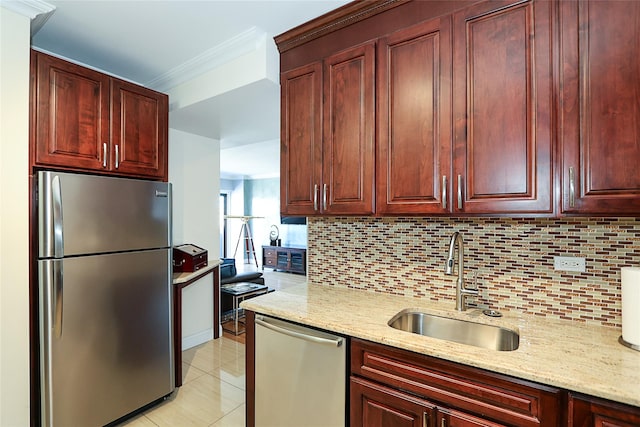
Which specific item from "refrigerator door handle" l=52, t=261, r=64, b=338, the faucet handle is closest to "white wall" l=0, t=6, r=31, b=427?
"refrigerator door handle" l=52, t=261, r=64, b=338

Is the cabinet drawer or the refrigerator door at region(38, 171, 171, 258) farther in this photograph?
the refrigerator door at region(38, 171, 171, 258)

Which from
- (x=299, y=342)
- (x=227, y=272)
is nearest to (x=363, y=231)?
(x=299, y=342)

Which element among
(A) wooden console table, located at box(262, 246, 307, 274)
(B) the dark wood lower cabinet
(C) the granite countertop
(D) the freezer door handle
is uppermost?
(D) the freezer door handle

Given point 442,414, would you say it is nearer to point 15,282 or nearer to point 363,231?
point 363,231

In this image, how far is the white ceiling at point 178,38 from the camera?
1894 millimetres

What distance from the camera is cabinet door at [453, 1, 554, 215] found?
52.8 inches

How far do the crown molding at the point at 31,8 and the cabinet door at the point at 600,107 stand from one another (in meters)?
2.56

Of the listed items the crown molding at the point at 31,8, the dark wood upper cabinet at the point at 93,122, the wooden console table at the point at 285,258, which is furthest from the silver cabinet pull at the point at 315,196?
the wooden console table at the point at 285,258

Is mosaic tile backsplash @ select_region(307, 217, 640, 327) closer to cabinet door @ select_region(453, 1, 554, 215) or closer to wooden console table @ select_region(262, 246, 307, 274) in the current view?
cabinet door @ select_region(453, 1, 554, 215)

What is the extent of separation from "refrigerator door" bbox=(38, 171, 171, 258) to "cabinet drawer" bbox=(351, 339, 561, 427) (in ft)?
5.27

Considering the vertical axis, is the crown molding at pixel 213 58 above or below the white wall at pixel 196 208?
above

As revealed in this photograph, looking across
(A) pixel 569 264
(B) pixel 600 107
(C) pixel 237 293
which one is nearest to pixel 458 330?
(A) pixel 569 264

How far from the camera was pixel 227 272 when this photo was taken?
16.3ft

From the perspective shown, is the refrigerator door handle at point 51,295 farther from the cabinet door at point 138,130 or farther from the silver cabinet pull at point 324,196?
the silver cabinet pull at point 324,196
